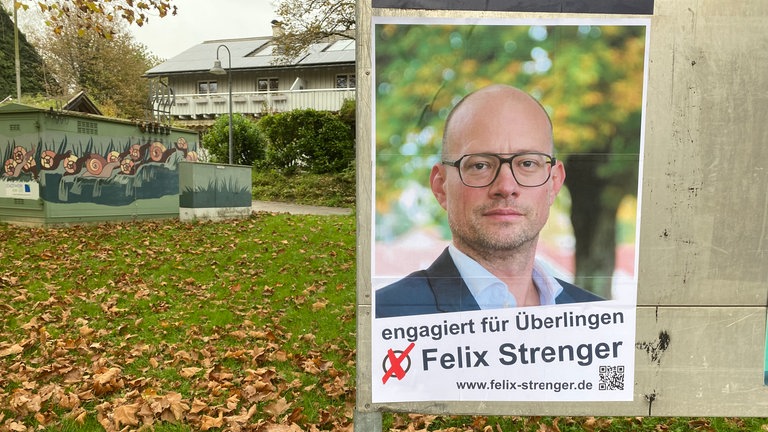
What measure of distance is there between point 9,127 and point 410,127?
13187mm

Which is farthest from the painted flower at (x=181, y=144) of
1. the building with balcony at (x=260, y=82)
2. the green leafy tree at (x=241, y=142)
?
the building with balcony at (x=260, y=82)

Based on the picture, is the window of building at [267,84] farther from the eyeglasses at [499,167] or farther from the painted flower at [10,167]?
the eyeglasses at [499,167]

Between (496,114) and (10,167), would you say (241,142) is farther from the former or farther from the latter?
(496,114)

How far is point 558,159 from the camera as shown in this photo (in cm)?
229

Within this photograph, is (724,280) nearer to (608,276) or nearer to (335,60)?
(608,276)

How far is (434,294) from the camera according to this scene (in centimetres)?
234

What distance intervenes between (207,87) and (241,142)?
13.7 m

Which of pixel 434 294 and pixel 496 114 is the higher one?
pixel 496 114

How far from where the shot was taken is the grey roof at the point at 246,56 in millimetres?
31688

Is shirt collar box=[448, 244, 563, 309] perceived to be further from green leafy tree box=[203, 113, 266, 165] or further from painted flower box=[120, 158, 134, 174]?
green leafy tree box=[203, 113, 266, 165]

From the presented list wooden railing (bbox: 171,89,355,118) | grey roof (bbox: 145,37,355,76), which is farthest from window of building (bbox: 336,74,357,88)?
wooden railing (bbox: 171,89,355,118)

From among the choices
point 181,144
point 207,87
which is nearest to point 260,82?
point 207,87

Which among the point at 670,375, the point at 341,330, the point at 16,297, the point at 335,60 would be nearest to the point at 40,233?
the point at 16,297

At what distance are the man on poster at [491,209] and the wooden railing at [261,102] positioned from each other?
26029 mm
